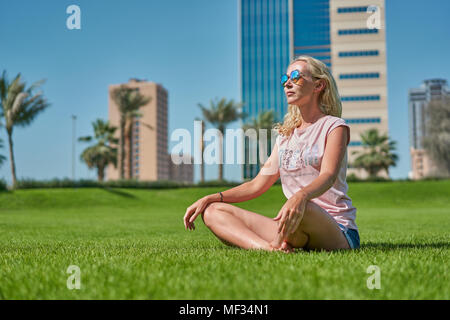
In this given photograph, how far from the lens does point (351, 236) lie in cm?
393

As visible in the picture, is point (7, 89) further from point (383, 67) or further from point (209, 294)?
point (383, 67)

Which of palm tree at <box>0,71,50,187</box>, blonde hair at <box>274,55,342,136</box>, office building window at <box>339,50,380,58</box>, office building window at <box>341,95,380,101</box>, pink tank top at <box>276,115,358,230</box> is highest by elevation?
office building window at <box>339,50,380,58</box>

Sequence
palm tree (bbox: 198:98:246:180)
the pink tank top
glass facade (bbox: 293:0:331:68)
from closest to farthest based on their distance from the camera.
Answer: the pink tank top, palm tree (bbox: 198:98:246:180), glass facade (bbox: 293:0:331:68)

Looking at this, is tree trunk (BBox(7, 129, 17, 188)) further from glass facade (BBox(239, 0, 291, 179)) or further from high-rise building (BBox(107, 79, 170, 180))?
high-rise building (BBox(107, 79, 170, 180))

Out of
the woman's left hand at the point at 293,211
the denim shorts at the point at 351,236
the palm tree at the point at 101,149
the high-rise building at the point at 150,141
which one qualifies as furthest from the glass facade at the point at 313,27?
the woman's left hand at the point at 293,211

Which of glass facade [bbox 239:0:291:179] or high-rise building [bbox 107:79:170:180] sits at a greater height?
glass facade [bbox 239:0:291:179]

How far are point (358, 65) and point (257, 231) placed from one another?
90062 mm

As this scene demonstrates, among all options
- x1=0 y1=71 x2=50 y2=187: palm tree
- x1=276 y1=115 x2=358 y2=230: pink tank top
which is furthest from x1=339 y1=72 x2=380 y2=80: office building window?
x1=276 y1=115 x2=358 y2=230: pink tank top

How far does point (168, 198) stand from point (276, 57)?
7421 cm

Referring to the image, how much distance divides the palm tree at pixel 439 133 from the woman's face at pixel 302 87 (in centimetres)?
5428

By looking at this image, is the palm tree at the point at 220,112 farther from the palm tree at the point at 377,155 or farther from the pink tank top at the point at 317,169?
the pink tank top at the point at 317,169

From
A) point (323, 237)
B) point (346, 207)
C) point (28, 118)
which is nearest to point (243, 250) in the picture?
point (323, 237)

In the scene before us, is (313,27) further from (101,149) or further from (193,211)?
(193,211)

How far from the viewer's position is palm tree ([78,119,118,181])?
50750 millimetres
